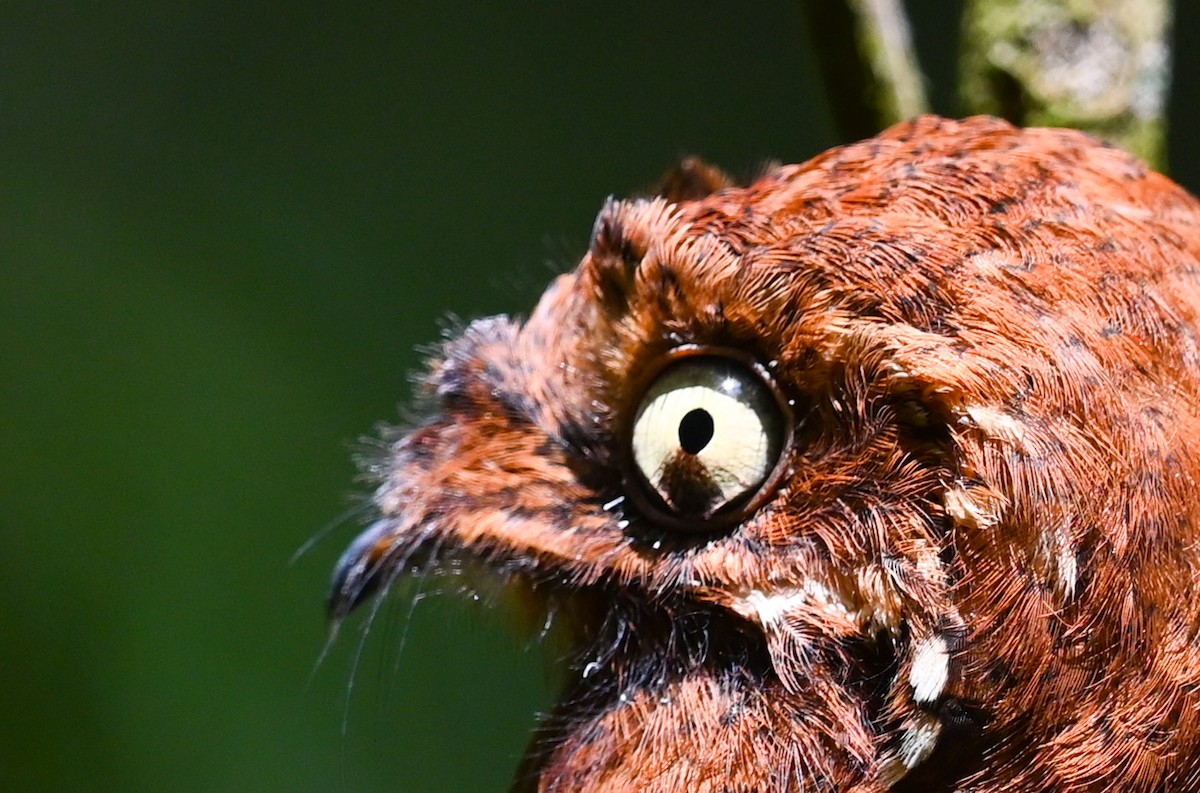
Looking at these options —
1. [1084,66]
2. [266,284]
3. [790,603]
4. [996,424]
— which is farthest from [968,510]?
[266,284]

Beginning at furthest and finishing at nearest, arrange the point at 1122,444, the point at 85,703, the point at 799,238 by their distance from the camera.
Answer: the point at 85,703 < the point at 799,238 < the point at 1122,444

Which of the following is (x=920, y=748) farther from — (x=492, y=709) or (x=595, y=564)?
(x=492, y=709)

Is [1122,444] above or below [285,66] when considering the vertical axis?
below

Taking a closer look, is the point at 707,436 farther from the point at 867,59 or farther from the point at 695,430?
the point at 867,59

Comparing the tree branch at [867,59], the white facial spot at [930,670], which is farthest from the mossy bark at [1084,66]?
the white facial spot at [930,670]

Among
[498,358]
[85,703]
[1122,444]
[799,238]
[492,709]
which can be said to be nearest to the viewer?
[1122,444]

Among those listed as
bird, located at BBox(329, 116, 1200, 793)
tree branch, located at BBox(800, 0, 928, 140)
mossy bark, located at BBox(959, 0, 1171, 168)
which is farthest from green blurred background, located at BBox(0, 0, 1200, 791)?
bird, located at BBox(329, 116, 1200, 793)

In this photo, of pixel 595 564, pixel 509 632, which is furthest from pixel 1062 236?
pixel 509 632
